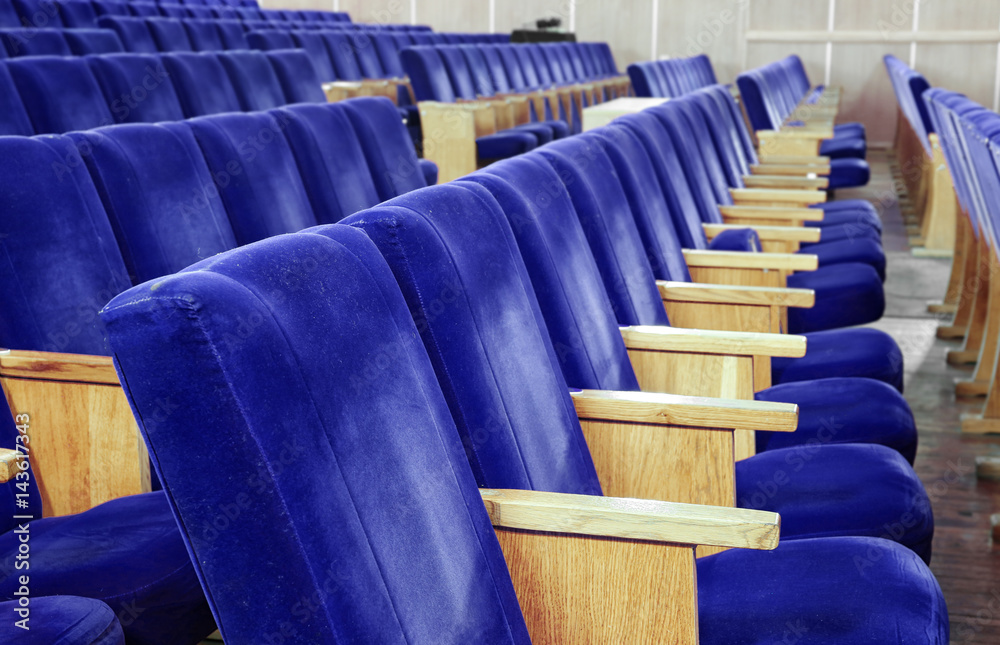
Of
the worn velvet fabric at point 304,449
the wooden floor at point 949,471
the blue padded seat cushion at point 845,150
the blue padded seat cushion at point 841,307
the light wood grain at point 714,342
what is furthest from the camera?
the blue padded seat cushion at point 845,150

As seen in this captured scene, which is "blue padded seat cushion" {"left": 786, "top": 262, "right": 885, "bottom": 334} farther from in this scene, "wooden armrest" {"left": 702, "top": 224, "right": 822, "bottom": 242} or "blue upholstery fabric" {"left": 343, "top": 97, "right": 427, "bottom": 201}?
"blue upholstery fabric" {"left": 343, "top": 97, "right": 427, "bottom": 201}

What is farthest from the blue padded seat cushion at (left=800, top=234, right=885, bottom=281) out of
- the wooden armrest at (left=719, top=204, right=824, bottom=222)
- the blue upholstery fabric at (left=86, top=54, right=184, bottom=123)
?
the blue upholstery fabric at (left=86, top=54, right=184, bottom=123)

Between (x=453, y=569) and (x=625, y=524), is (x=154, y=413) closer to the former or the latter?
(x=453, y=569)

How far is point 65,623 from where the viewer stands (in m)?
0.64

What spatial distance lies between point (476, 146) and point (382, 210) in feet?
7.86

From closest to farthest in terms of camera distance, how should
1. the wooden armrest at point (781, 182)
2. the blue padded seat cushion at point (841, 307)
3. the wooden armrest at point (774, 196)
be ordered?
the blue padded seat cushion at point (841, 307), the wooden armrest at point (774, 196), the wooden armrest at point (781, 182)

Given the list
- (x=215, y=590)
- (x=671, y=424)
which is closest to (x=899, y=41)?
(x=671, y=424)

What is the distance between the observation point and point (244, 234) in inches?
48.2

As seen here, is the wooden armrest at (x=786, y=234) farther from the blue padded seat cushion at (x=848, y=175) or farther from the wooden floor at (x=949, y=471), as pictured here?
the blue padded seat cushion at (x=848, y=175)

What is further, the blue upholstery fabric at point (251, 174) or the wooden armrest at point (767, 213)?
the wooden armrest at point (767, 213)

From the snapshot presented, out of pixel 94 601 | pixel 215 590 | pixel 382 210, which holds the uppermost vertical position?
pixel 382 210

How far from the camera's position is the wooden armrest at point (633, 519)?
608mm

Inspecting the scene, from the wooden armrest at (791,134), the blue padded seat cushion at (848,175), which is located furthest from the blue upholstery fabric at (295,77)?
the blue padded seat cushion at (848,175)

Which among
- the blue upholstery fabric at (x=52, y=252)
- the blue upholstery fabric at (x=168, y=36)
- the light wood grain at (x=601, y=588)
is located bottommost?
the light wood grain at (x=601, y=588)
